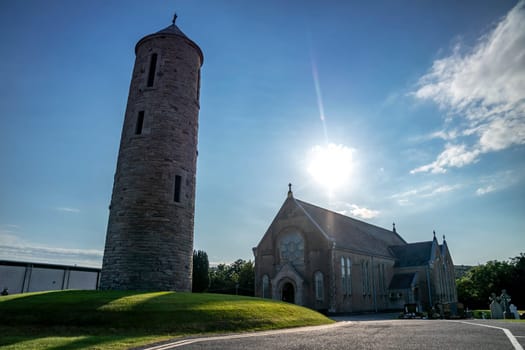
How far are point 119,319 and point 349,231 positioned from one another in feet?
114

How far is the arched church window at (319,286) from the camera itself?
36594 millimetres

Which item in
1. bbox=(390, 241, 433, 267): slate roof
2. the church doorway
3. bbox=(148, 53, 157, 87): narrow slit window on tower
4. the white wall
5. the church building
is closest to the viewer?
bbox=(148, 53, 157, 87): narrow slit window on tower

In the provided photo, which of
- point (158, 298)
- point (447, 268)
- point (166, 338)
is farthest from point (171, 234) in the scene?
point (447, 268)

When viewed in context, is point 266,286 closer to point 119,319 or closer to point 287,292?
point 287,292

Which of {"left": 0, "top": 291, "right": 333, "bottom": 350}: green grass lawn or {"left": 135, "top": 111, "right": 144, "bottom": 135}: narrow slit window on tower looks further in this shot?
{"left": 135, "top": 111, "right": 144, "bottom": 135}: narrow slit window on tower

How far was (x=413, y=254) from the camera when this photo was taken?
50.8 m

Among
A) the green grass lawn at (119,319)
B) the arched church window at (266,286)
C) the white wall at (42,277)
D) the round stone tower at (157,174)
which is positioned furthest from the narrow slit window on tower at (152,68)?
the white wall at (42,277)

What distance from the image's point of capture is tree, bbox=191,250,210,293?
58.3 m

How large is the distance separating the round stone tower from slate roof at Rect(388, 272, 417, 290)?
30903 mm

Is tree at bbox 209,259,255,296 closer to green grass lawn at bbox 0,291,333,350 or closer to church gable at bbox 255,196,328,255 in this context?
church gable at bbox 255,196,328,255

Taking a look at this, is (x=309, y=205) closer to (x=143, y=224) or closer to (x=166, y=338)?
(x=143, y=224)

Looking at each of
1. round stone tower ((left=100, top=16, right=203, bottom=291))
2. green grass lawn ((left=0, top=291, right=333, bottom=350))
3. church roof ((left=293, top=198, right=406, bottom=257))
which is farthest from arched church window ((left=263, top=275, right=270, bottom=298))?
green grass lawn ((left=0, top=291, right=333, bottom=350))

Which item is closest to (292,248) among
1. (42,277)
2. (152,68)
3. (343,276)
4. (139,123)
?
(343,276)

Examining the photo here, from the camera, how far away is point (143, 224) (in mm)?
23984
